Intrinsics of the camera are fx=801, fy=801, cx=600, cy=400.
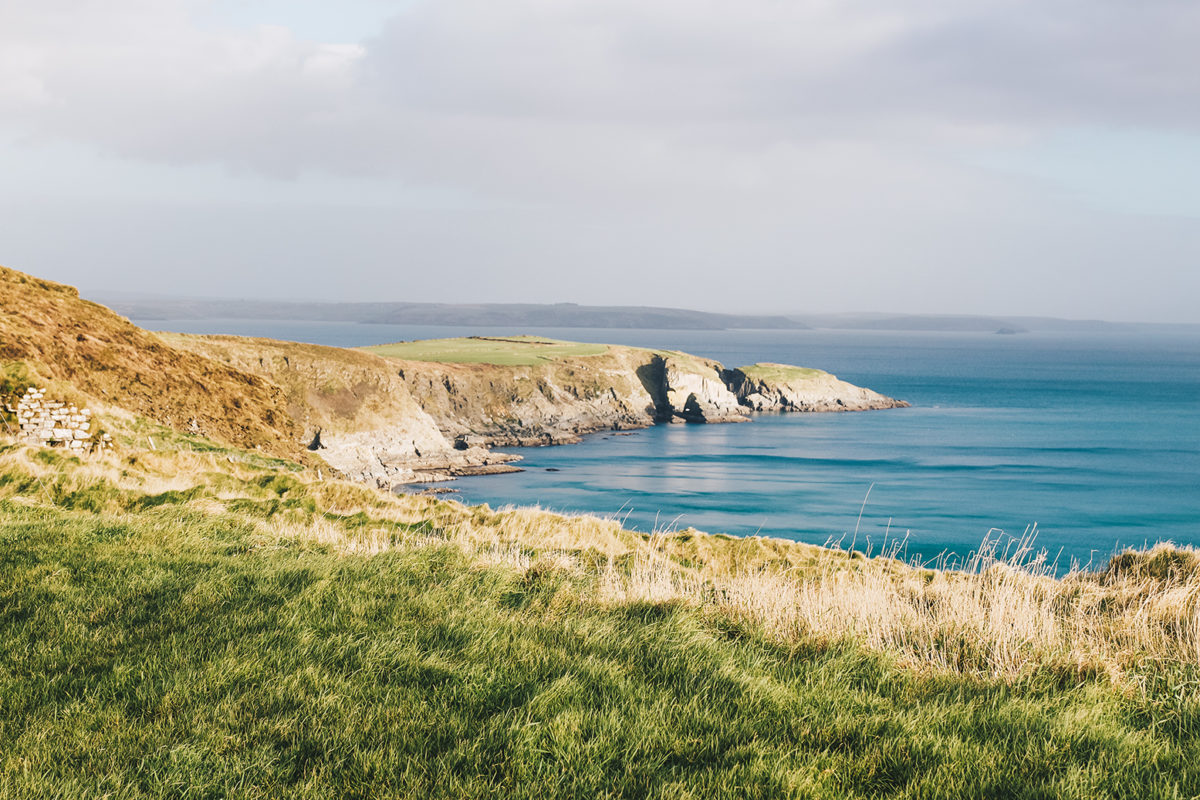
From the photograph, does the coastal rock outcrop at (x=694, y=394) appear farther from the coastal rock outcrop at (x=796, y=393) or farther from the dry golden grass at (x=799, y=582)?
the dry golden grass at (x=799, y=582)

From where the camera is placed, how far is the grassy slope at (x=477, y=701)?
412 cm

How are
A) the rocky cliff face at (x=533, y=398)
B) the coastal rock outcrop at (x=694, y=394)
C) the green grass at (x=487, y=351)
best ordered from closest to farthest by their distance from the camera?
1. the rocky cliff face at (x=533, y=398)
2. the green grass at (x=487, y=351)
3. the coastal rock outcrop at (x=694, y=394)

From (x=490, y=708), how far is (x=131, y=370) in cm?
2938

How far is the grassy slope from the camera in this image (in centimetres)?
412

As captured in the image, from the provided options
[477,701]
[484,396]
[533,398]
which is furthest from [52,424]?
[533,398]

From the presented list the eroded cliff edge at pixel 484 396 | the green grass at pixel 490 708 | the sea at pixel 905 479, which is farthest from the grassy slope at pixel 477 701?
the eroded cliff edge at pixel 484 396

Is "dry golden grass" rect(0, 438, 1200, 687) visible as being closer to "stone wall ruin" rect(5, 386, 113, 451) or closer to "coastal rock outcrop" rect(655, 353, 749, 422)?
"stone wall ruin" rect(5, 386, 113, 451)

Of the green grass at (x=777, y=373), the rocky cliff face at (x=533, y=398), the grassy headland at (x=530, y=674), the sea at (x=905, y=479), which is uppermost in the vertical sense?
the grassy headland at (x=530, y=674)

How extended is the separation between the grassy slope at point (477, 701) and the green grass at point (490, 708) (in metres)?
0.02

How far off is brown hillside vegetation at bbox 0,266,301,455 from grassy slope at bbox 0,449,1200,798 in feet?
73.4

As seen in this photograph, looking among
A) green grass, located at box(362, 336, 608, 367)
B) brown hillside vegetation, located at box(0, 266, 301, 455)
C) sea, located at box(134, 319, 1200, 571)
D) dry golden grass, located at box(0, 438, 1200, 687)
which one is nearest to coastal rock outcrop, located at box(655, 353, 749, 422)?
sea, located at box(134, 319, 1200, 571)

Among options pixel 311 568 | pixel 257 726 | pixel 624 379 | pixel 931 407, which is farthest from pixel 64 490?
pixel 931 407

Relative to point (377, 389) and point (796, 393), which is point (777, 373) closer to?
point (796, 393)

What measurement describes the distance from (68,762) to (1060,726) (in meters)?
5.53
